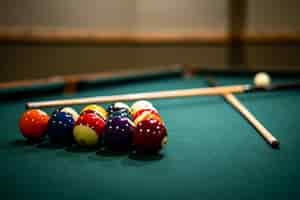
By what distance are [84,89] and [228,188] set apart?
7.12 ft

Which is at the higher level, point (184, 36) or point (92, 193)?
point (184, 36)

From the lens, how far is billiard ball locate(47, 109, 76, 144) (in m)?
1.97

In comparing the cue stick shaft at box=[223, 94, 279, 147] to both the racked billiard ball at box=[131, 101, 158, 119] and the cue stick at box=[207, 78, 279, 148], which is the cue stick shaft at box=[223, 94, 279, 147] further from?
the racked billiard ball at box=[131, 101, 158, 119]

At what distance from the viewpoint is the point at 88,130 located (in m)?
1.90

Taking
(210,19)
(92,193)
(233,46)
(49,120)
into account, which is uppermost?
(210,19)

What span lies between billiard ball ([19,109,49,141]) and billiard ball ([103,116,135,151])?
1.21 feet

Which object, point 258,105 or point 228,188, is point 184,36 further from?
point 228,188

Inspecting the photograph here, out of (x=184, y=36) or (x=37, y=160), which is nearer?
(x=37, y=160)

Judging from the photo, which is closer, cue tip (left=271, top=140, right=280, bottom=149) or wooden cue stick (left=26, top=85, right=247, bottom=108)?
cue tip (left=271, top=140, right=280, bottom=149)

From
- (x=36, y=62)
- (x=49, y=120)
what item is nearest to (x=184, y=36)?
(x=36, y=62)

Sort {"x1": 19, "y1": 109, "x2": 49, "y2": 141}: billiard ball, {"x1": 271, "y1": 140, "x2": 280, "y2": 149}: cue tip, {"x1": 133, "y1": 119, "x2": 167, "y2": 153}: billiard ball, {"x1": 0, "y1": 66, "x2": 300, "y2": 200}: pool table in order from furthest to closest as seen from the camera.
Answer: {"x1": 19, "y1": 109, "x2": 49, "y2": 141}: billiard ball
{"x1": 271, "y1": 140, "x2": 280, "y2": 149}: cue tip
{"x1": 133, "y1": 119, "x2": 167, "y2": 153}: billiard ball
{"x1": 0, "y1": 66, "x2": 300, "y2": 200}: pool table

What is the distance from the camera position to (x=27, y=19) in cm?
524

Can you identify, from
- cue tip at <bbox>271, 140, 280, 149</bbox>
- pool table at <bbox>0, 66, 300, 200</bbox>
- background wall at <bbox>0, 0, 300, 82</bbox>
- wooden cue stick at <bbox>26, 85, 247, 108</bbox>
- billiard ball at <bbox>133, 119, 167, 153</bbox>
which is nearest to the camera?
pool table at <bbox>0, 66, 300, 200</bbox>

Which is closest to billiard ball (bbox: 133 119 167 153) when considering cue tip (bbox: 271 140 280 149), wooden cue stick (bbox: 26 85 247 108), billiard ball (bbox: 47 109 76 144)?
billiard ball (bbox: 47 109 76 144)
